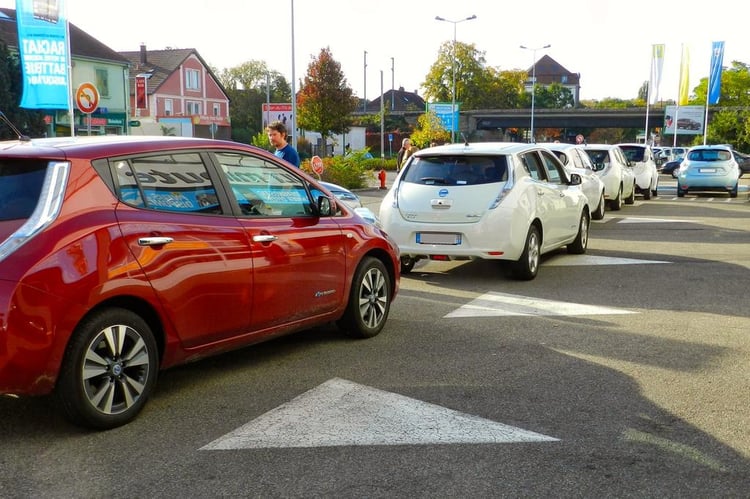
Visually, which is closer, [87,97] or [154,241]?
[154,241]

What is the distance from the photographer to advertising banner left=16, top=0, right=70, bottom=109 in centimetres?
1984

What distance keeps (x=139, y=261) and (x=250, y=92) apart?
4200 inches

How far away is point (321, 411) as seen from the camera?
4.82 meters

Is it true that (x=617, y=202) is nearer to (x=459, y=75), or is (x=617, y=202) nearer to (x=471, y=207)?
(x=471, y=207)

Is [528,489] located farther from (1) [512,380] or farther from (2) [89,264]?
(2) [89,264]

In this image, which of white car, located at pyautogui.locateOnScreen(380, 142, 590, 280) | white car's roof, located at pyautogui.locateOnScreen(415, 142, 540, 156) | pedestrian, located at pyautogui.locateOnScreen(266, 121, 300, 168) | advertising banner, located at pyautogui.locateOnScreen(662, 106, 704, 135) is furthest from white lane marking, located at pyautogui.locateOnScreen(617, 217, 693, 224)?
advertising banner, located at pyautogui.locateOnScreen(662, 106, 704, 135)

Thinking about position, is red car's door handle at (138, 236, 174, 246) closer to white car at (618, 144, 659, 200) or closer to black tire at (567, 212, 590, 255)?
black tire at (567, 212, 590, 255)

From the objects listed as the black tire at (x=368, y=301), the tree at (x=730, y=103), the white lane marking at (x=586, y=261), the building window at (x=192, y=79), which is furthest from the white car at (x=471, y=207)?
the building window at (x=192, y=79)

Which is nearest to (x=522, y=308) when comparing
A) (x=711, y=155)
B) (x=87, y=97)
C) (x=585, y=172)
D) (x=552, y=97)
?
(x=585, y=172)

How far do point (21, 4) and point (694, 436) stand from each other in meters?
19.8

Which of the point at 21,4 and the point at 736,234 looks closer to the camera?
the point at 736,234

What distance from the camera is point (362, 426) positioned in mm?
4555

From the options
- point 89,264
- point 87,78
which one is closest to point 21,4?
point 89,264

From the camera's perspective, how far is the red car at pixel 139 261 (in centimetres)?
410
